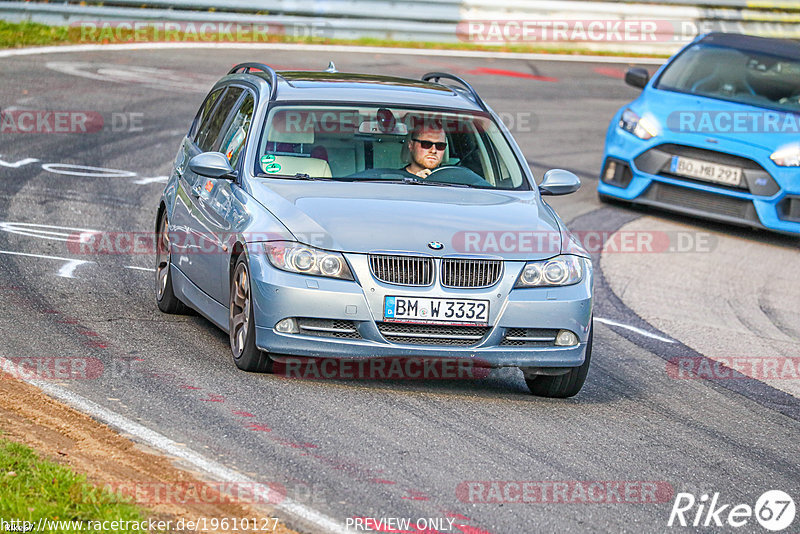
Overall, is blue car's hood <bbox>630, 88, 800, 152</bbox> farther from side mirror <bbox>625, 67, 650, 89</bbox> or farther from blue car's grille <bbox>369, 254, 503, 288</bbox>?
blue car's grille <bbox>369, 254, 503, 288</bbox>

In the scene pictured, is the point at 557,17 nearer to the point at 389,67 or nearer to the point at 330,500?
the point at 389,67

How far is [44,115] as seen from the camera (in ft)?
54.8

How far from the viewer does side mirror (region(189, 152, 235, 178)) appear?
8125 mm

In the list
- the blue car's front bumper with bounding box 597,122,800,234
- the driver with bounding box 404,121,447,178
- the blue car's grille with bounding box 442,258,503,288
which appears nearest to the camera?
the blue car's grille with bounding box 442,258,503,288

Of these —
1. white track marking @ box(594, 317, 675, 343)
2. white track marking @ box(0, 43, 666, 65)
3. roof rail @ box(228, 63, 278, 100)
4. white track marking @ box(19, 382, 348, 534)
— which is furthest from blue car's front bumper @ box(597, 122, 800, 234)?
white track marking @ box(0, 43, 666, 65)

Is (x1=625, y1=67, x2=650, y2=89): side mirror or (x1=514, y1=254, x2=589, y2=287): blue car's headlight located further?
(x1=625, y1=67, x2=650, y2=89): side mirror

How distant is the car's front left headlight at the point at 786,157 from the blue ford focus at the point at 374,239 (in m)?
5.99

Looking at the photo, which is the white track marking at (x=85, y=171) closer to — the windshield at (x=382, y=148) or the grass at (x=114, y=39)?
the windshield at (x=382, y=148)

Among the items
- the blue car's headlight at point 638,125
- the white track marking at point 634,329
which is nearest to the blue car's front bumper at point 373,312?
the white track marking at point 634,329

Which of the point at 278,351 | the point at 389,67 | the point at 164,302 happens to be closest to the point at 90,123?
the point at 389,67

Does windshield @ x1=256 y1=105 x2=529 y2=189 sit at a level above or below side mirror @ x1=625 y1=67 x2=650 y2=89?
above

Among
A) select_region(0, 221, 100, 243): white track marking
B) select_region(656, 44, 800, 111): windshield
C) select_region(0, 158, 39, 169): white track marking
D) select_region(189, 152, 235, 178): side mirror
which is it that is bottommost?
select_region(0, 158, 39, 169): white track marking

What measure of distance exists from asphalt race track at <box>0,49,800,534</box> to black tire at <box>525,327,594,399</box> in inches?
3.4

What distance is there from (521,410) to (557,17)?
67.9ft
